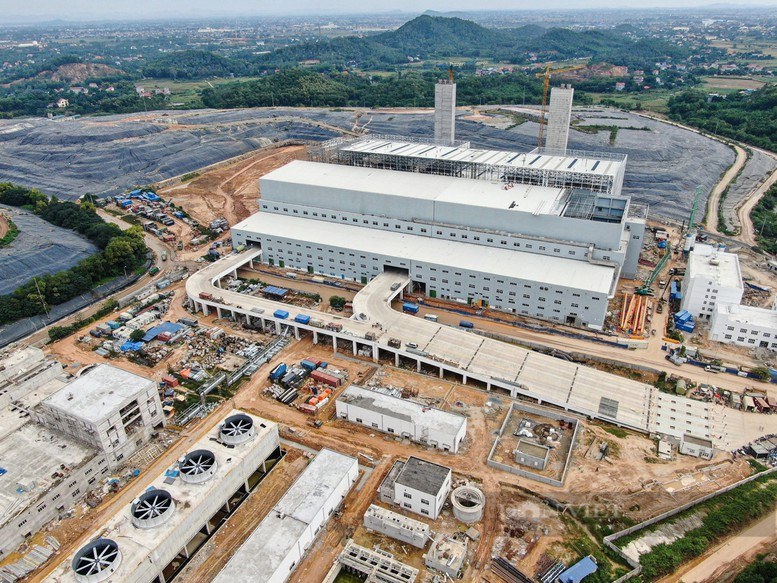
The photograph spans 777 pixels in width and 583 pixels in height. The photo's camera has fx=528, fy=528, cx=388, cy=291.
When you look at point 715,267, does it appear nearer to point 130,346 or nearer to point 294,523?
point 294,523

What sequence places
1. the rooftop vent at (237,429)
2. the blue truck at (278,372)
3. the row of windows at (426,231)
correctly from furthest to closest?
1. the row of windows at (426,231)
2. the blue truck at (278,372)
3. the rooftop vent at (237,429)

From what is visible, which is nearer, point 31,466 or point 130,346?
point 31,466

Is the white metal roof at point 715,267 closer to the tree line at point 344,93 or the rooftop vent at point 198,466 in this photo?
the rooftop vent at point 198,466

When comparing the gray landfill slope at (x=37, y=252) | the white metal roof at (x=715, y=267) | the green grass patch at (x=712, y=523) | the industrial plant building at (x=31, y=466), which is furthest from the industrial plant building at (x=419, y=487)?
the gray landfill slope at (x=37, y=252)

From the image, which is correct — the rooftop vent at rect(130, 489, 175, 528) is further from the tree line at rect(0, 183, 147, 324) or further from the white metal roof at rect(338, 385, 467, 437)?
the tree line at rect(0, 183, 147, 324)

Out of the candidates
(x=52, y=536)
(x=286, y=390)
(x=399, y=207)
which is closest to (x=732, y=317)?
(x=399, y=207)

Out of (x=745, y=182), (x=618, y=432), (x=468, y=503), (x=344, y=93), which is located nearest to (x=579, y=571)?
(x=468, y=503)
